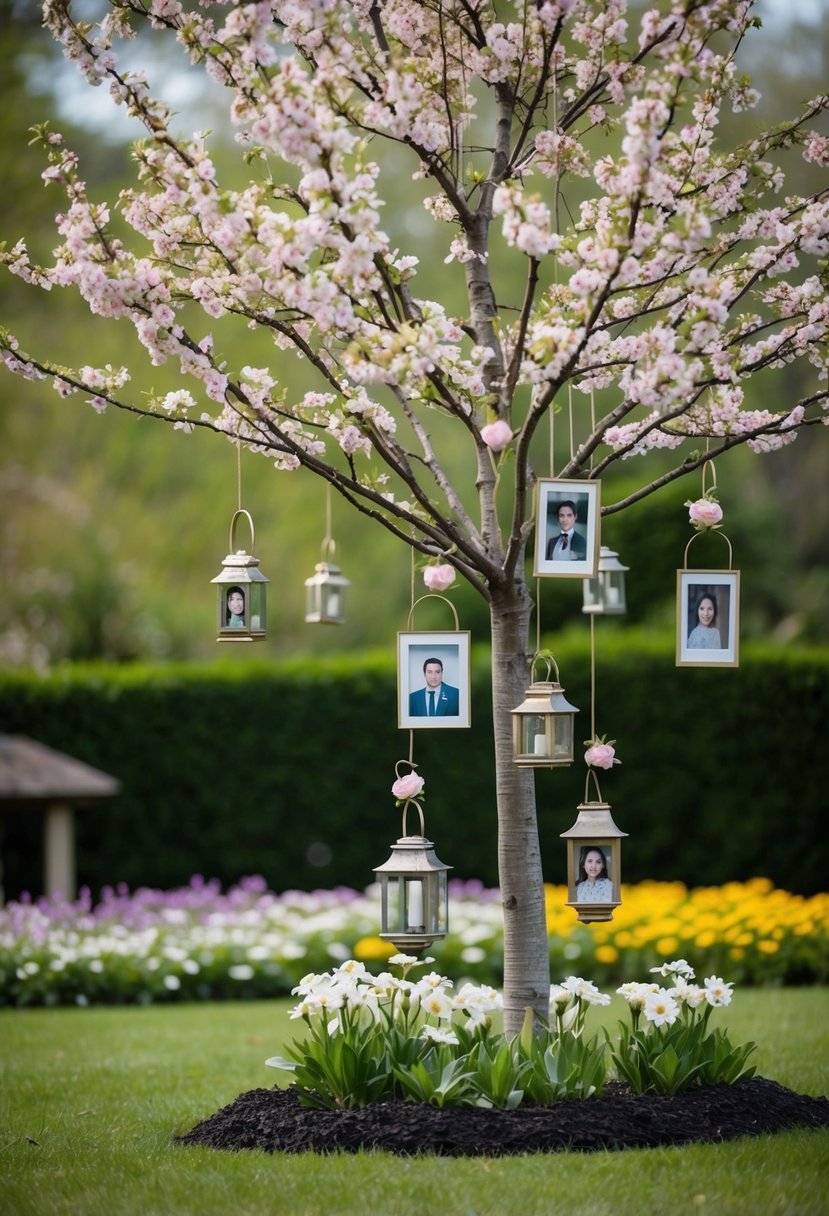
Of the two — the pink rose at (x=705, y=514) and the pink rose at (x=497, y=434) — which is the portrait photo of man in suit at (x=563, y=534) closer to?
the pink rose at (x=497, y=434)

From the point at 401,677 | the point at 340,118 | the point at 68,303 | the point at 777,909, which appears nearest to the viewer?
the point at 340,118

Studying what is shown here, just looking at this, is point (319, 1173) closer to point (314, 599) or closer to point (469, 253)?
point (314, 599)

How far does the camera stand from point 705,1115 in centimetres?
412

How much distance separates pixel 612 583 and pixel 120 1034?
366 cm

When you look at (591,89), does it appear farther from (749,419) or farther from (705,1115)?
(705,1115)

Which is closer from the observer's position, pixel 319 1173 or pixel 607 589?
pixel 319 1173

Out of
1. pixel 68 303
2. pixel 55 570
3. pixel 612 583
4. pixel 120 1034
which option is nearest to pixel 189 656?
pixel 55 570

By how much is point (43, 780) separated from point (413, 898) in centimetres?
543

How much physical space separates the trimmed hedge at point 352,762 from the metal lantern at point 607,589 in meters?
4.41

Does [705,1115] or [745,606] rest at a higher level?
[745,606]

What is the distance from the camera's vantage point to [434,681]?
178 inches

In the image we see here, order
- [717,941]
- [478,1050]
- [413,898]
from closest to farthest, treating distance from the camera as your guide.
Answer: [478,1050] → [413,898] → [717,941]

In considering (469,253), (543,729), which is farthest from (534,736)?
(469,253)

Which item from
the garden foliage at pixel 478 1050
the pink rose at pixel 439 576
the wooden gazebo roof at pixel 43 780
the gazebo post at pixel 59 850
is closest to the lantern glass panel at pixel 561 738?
the pink rose at pixel 439 576
